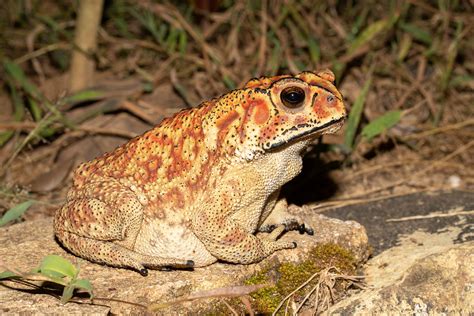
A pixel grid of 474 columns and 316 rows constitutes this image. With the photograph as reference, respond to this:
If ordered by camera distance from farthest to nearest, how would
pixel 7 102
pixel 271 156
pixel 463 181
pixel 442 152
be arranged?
pixel 7 102
pixel 442 152
pixel 463 181
pixel 271 156

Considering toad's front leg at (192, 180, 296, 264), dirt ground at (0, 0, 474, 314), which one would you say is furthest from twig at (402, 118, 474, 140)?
toad's front leg at (192, 180, 296, 264)

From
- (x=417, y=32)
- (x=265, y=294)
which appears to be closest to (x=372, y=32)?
(x=417, y=32)

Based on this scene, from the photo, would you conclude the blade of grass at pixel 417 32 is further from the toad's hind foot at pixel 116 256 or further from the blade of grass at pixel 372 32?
the toad's hind foot at pixel 116 256

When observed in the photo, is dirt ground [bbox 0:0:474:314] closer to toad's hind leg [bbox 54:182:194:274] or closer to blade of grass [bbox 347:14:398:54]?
blade of grass [bbox 347:14:398:54]

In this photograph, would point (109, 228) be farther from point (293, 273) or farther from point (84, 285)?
point (293, 273)

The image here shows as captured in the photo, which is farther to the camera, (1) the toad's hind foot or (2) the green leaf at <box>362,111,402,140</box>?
(2) the green leaf at <box>362,111,402,140</box>

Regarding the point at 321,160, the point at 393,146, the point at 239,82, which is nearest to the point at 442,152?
the point at 393,146

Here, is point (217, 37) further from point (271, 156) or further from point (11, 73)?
point (271, 156)
